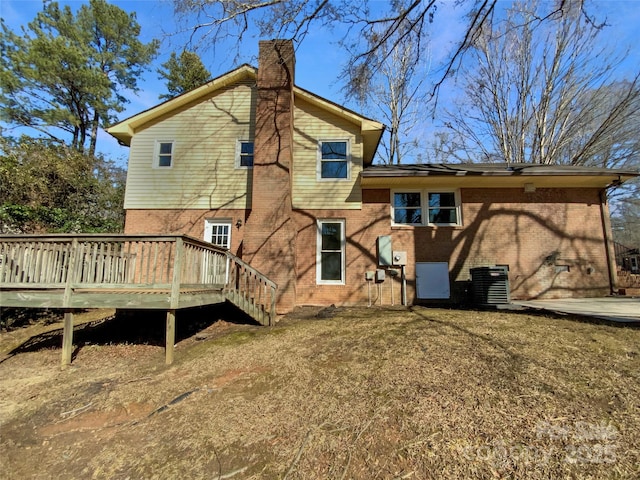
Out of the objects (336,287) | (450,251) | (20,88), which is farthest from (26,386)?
(20,88)

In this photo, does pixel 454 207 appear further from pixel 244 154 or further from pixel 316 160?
pixel 244 154

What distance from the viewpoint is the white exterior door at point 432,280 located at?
991cm

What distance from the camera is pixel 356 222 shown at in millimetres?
10242

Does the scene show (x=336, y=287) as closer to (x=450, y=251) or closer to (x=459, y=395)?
(x=450, y=251)

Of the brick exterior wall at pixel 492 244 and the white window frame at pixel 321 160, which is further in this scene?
the white window frame at pixel 321 160

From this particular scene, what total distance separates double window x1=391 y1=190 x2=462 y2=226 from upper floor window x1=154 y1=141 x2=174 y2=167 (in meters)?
7.82

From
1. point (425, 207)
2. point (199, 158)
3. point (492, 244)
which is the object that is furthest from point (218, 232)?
point (492, 244)

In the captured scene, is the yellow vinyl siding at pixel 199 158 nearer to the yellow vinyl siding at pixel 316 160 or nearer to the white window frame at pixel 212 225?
the white window frame at pixel 212 225

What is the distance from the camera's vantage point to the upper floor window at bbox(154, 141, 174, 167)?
10742 mm

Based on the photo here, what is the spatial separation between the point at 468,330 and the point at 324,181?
21.2 ft

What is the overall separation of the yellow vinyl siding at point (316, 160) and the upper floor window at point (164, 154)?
435cm

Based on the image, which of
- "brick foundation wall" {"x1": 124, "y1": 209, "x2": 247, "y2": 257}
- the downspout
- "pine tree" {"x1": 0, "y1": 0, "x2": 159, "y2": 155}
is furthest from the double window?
"pine tree" {"x1": 0, "y1": 0, "x2": 159, "y2": 155}

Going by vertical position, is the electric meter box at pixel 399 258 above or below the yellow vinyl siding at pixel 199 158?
below

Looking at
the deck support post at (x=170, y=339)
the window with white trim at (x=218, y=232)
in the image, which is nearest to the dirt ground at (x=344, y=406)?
the deck support post at (x=170, y=339)
